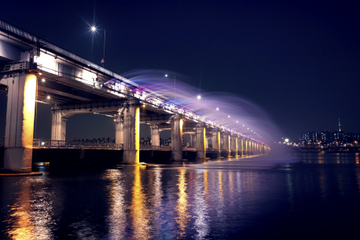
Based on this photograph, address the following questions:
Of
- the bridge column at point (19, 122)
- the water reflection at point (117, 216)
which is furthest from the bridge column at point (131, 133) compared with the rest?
the water reflection at point (117, 216)

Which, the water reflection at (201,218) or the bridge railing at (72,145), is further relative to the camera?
the bridge railing at (72,145)

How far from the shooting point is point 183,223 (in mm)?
9422

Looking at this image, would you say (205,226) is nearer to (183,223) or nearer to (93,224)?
(183,223)

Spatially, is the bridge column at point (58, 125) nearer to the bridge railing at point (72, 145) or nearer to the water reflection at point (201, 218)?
the bridge railing at point (72, 145)

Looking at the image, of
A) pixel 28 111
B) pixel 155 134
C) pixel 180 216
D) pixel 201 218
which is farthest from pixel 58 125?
pixel 201 218

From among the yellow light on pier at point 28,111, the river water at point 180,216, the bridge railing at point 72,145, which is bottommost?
the river water at point 180,216

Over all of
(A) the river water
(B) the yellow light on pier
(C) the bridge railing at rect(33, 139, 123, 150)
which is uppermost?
(B) the yellow light on pier

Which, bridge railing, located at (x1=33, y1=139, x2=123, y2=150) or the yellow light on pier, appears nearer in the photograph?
the yellow light on pier

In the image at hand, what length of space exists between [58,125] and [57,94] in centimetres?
982

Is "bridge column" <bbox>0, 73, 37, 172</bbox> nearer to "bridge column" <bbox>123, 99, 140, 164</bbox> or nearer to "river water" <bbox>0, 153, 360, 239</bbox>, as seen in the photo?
"river water" <bbox>0, 153, 360, 239</bbox>

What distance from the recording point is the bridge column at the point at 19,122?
29766 mm

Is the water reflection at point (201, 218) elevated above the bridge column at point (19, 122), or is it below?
below

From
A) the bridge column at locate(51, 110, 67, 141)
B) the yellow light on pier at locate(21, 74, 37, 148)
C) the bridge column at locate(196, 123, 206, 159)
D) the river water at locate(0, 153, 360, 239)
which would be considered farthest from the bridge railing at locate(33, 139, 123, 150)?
the bridge column at locate(196, 123, 206, 159)

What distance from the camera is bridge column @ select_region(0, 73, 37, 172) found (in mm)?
29766
